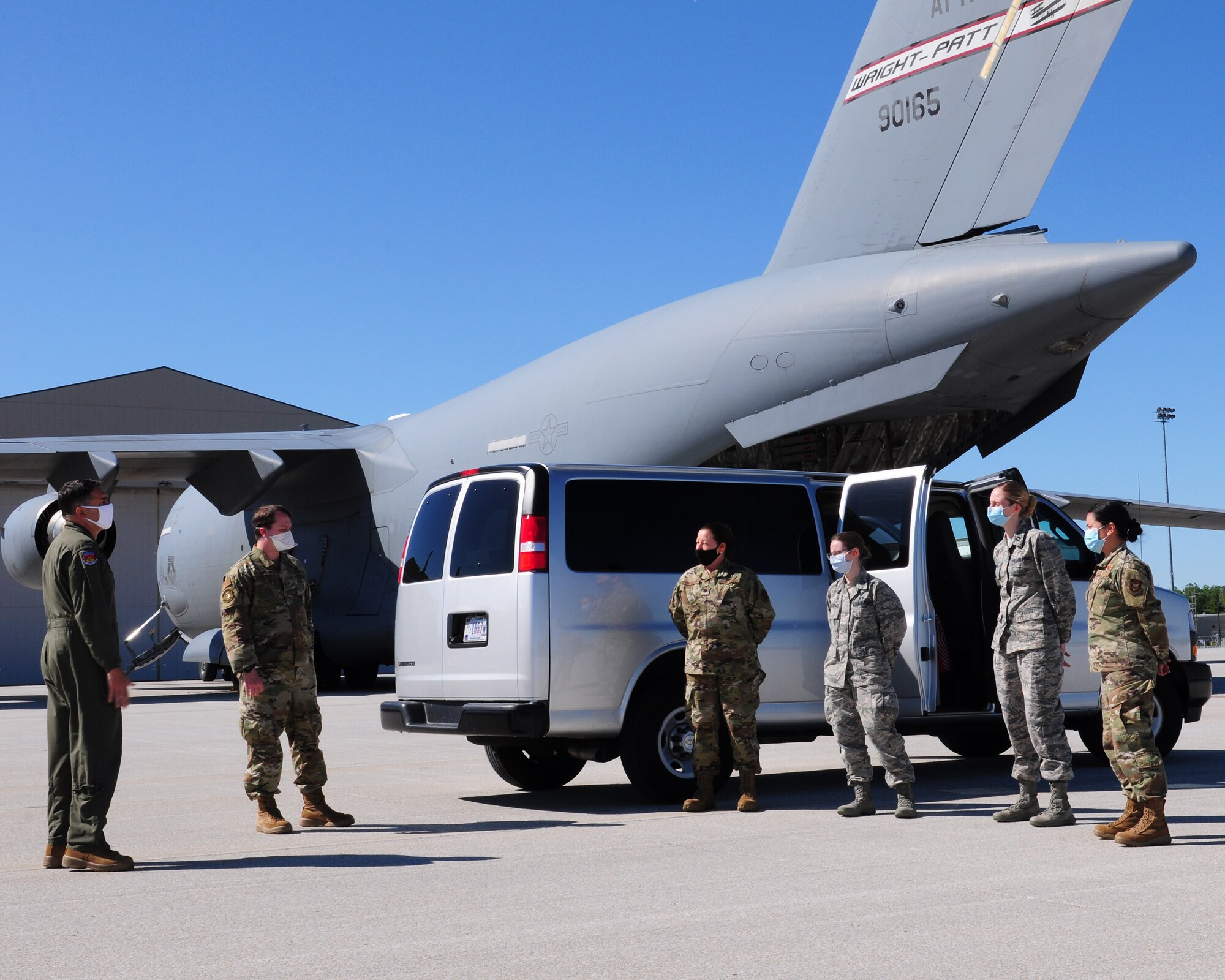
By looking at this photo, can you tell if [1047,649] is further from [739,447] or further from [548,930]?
[739,447]

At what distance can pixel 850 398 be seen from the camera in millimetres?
12977

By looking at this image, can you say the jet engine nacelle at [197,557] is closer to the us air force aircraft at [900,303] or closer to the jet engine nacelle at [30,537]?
the jet engine nacelle at [30,537]

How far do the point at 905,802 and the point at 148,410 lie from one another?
1639 inches

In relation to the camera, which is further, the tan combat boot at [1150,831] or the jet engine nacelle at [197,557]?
the jet engine nacelle at [197,557]

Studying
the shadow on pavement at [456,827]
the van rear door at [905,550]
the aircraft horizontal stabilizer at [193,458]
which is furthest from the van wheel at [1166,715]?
the aircraft horizontal stabilizer at [193,458]

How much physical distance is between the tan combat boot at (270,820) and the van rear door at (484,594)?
4.27 ft

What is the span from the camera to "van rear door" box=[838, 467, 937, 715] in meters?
8.54

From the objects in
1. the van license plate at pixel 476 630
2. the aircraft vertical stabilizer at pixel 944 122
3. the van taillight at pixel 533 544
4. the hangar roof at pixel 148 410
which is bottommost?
the van license plate at pixel 476 630

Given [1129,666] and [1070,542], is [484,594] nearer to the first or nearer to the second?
[1129,666]

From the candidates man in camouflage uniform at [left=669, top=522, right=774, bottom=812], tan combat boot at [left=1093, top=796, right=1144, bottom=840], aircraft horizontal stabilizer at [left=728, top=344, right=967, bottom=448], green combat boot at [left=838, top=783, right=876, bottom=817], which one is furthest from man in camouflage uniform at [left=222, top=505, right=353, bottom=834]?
aircraft horizontal stabilizer at [left=728, top=344, right=967, bottom=448]

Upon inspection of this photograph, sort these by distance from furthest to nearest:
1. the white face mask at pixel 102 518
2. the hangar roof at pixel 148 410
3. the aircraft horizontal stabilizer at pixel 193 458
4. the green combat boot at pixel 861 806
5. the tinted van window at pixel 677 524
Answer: the hangar roof at pixel 148 410 → the aircraft horizontal stabilizer at pixel 193 458 → the tinted van window at pixel 677 524 → the green combat boot at pixel 861 806 → the white face mask at pixel 102 518

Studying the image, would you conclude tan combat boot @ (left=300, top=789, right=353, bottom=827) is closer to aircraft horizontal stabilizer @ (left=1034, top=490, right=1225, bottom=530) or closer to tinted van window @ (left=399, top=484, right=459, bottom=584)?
tinted van window @ (left=399, top=484, right=459, bottom=584)

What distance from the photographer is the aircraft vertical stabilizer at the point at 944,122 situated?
12.1 metres

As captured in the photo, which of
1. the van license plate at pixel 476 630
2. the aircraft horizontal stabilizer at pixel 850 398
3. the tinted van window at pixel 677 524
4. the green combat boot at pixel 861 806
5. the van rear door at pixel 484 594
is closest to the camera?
the green combat boot at pixel 861 806
